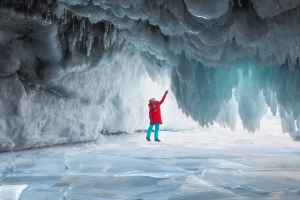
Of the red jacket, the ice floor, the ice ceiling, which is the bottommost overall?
the ice floor

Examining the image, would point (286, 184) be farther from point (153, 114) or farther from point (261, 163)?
point (153, 114)

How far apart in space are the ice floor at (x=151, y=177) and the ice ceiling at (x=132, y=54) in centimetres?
155

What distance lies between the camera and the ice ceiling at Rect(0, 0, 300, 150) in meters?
5.01

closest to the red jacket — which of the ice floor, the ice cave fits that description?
the ice cave

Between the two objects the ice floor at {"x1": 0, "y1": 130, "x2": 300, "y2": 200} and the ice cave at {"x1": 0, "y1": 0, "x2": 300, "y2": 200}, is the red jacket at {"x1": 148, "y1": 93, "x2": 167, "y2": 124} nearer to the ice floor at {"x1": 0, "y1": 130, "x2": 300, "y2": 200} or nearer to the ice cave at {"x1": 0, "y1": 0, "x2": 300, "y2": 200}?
the ice cave at {"x1": 0, "y1": 0, "x2": 300, "y2": 200}

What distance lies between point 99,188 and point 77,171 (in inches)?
40.9

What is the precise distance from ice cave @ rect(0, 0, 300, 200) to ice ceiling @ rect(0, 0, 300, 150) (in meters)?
0.02

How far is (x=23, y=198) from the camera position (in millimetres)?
3105

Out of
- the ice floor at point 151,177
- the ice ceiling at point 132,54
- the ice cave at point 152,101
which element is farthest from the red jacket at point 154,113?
the ice floor at point 151,177

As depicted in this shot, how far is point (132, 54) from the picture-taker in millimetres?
9617

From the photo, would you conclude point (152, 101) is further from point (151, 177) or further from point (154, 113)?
point (151, 177)

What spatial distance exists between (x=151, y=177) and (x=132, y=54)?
5.91 m

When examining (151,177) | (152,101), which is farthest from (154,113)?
(151,177)

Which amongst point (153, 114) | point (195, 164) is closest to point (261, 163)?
point (195, 164)
